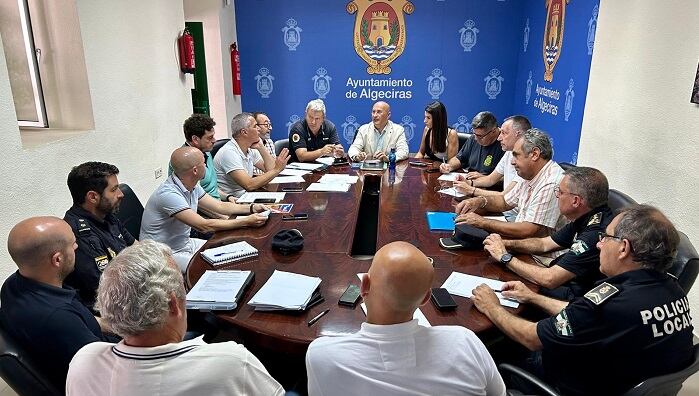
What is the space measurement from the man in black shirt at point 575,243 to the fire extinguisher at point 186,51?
3.94 m

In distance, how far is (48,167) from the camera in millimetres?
2898

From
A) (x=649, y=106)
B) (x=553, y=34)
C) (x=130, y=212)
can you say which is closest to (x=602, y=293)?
(x=649, y=106)

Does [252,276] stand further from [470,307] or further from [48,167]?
[48,167]

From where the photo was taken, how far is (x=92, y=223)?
211 centimetres

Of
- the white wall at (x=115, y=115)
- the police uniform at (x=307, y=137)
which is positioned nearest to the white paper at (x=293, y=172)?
the police uniform at (x=307, y=137)

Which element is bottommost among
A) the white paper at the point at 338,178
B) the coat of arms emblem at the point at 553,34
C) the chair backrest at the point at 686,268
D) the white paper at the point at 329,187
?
the white paper at the point at 329,187

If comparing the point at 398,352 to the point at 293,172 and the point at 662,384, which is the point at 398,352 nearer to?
the point at 662,384

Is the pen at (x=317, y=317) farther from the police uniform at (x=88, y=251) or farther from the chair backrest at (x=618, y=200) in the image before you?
the chair backrest at (x=618, y=200)

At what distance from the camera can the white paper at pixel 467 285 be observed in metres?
1.87

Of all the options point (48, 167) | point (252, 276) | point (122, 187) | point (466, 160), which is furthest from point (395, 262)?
point (466, 160)

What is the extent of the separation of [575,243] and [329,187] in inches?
72.2

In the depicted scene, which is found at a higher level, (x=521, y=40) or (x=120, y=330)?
(x=521, y=40)

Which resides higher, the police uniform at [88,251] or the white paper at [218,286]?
the police uniform at [88,251]

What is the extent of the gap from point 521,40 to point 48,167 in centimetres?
582
